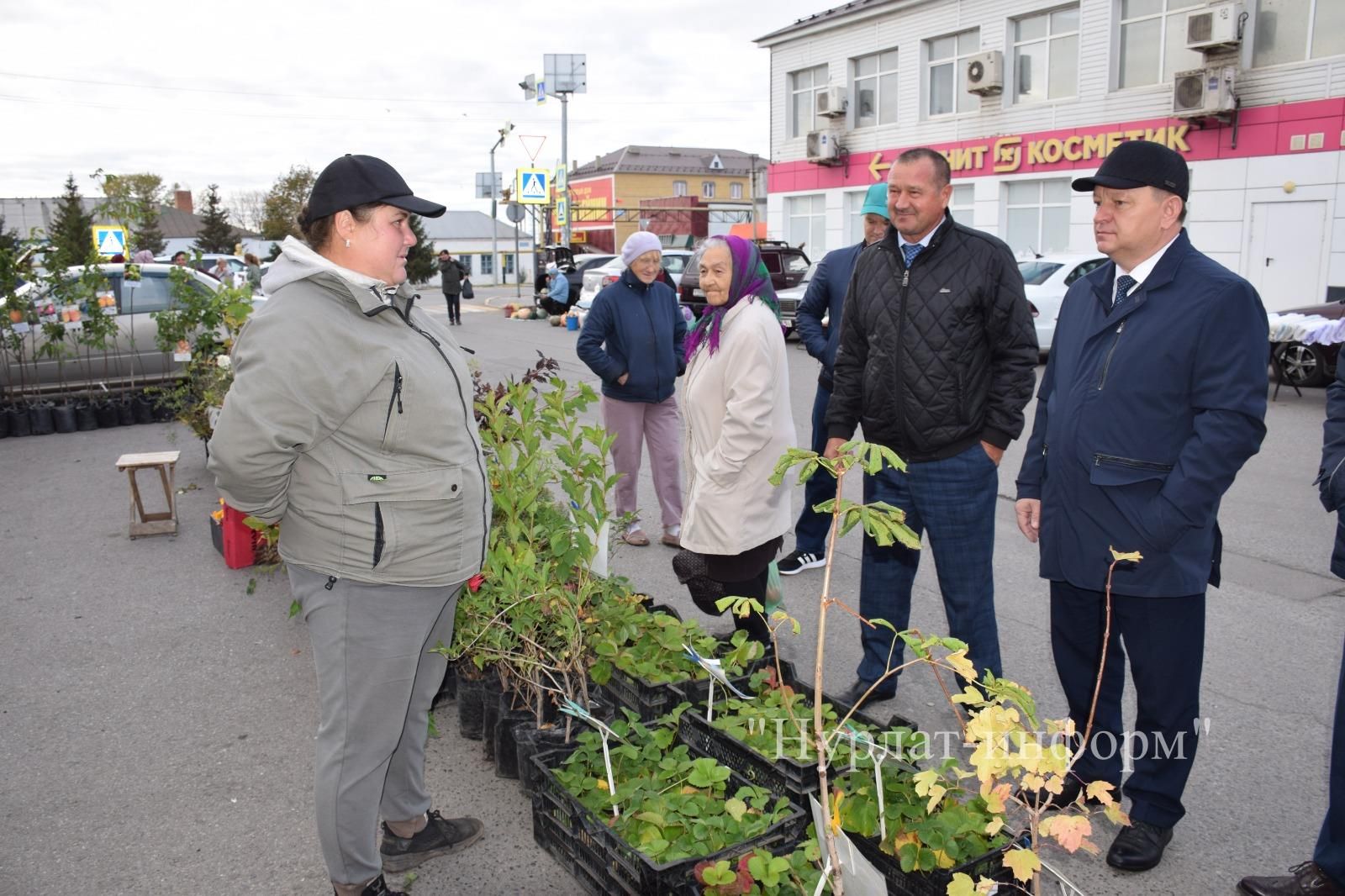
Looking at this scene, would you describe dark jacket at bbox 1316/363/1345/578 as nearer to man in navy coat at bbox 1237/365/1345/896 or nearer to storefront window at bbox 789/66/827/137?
man in navy coat at bbox 1237/365/1345/896

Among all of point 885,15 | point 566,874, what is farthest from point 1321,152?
point 566,874

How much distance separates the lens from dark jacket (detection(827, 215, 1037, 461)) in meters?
3.82

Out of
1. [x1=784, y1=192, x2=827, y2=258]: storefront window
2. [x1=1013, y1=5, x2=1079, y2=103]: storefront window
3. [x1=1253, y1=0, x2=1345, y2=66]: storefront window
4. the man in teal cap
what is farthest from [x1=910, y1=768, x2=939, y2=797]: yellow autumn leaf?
[x1=784, y1=192, x2=827, y2=258]: storefront window

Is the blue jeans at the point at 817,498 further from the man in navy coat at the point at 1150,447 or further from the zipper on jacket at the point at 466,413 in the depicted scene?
the zipper on jacket at the point at 466,413

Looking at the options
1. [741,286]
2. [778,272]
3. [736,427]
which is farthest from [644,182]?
[736,427]

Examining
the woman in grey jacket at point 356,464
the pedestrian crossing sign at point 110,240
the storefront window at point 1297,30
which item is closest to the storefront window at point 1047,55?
the storefront window at point 1297,30

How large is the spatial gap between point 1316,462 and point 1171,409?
7134 millimetres

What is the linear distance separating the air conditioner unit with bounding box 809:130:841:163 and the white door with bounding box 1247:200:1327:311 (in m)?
11.4

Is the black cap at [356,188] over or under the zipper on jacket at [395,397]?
over

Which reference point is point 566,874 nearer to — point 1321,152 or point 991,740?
point 991,740

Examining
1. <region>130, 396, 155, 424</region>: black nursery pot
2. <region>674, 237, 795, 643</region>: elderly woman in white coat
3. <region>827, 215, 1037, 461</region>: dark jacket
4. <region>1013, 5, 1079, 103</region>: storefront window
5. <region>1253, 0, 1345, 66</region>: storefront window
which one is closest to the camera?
<region>827, 215, 1037, 461</region>: dark jacket

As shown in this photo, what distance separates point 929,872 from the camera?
269 centimetres

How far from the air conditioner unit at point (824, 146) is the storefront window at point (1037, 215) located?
5.39m

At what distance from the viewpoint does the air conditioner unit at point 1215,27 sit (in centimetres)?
1907
